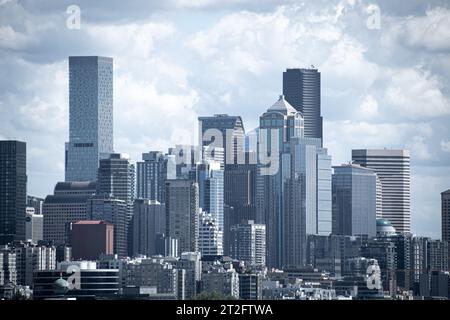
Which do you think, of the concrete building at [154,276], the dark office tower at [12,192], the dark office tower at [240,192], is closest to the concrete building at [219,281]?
the concrete building at [154,276]

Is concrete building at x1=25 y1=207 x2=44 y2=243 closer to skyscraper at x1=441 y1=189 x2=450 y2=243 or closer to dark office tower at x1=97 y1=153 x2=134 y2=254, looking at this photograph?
dark office tower at x1=97 y1=153 x2=134 y2=254

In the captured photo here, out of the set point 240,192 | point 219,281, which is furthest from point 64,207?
point 219,281

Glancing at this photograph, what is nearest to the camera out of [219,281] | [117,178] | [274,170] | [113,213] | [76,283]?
[76,283]

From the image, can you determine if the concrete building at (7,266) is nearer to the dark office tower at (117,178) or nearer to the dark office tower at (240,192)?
the dark office tower at (117,178)

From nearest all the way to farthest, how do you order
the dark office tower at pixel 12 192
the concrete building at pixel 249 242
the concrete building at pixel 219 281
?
the concrete building at pixel 219 281 < the dark office tower at pixel 12 192 < the concrete building at pixel 249 242

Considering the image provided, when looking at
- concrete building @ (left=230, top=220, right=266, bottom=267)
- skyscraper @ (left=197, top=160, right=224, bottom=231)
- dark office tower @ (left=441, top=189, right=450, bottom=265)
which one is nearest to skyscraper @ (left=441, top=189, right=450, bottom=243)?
dark office tower @ (left=441, top=189, right=450, bottom=265)

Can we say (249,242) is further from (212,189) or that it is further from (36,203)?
(36,203)
